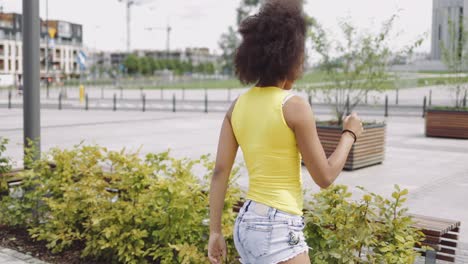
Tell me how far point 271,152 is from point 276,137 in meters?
0.06

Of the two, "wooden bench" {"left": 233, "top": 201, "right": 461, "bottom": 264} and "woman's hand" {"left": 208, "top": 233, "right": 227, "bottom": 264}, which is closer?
"woman's hand" {"left": 208, "top": 233, "right": 227, "bottom": 264}

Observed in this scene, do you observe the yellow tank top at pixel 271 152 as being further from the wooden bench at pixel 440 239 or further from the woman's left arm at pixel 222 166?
the wooden bench at pixel 440 239

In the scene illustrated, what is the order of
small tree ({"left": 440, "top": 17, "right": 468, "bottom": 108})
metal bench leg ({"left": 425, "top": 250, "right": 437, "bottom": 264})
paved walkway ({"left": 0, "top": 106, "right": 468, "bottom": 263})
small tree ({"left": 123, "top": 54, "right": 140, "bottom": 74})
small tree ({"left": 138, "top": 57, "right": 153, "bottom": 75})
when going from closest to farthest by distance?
metal bench leg ({"left": 425, "top": 250, "right": 437, "bottom": 264})
paved walkway ({"left": 0, "top": 106, "right": 468, "bottom": 263})
small tree ({"left": 440, "top": 17, "right": 468, "bottom": 108})
small tree ({"left": 123, "top": 54, "right": 140, "bottom": 74})
small tree ({"left": 138, "top": 57, "right": 153, "bottom": 75})

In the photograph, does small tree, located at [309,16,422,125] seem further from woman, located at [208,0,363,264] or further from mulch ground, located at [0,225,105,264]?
woman, located at [208,0,363,264]

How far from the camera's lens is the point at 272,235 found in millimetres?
2357

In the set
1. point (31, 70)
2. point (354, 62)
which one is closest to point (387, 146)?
point (354, 62)

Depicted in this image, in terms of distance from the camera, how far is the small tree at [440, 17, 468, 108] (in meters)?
17.0

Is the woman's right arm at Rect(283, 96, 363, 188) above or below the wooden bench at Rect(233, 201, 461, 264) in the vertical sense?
above

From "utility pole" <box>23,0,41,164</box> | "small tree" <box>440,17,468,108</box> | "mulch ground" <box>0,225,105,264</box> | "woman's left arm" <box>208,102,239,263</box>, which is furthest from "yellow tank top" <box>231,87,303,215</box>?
"small tree" <box>440,17,468,108</box>

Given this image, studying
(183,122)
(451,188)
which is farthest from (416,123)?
(451,188)

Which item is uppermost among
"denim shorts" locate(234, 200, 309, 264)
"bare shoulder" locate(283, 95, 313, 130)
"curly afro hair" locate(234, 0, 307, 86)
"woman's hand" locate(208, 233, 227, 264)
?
"curly afro hair" locate(234, 0, 307, 86)

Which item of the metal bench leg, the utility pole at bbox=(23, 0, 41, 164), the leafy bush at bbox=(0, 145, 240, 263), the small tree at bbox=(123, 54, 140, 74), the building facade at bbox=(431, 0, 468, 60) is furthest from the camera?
the small tree at bbox=(123, 54, 140, 74)

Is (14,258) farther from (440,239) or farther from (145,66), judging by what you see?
(145,66)

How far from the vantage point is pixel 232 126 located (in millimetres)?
A: 2516
